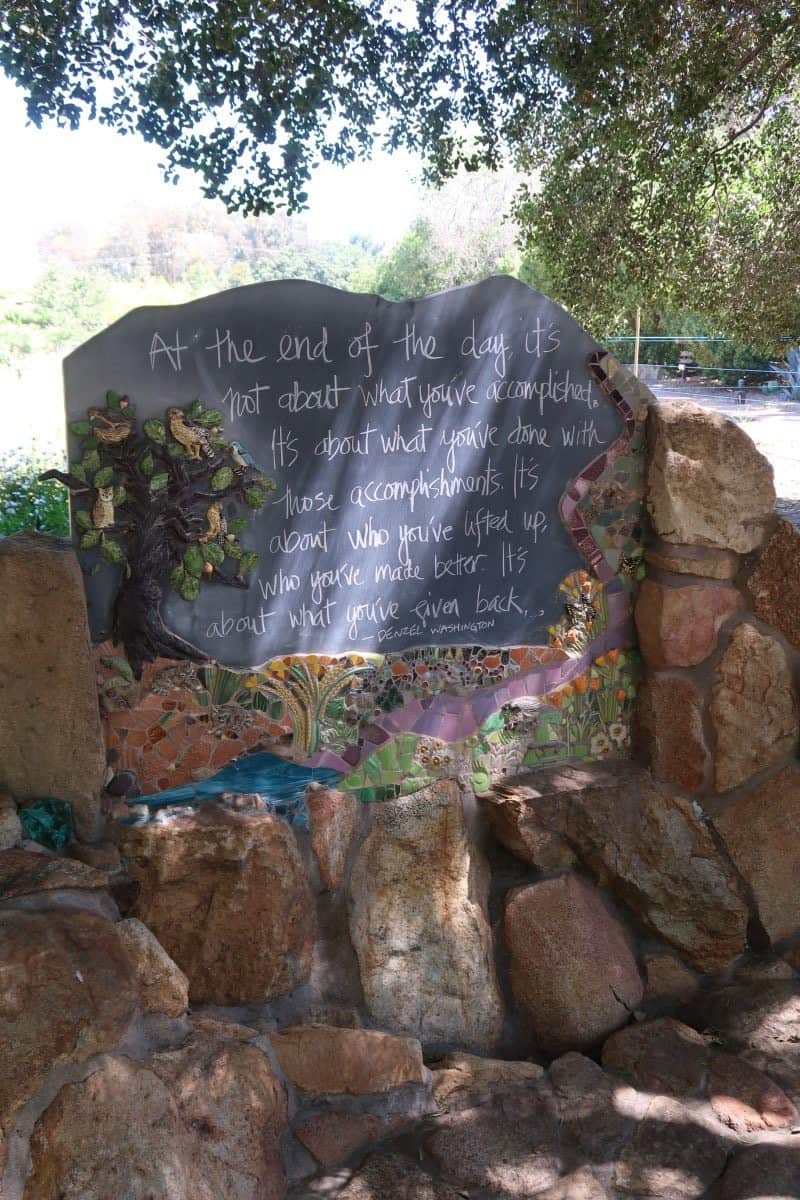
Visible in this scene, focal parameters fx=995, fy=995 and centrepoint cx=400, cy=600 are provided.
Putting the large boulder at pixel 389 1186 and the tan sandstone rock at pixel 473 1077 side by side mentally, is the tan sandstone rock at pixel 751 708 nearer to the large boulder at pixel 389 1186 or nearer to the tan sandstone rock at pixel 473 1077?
the tan sandstone rock at pixel 473 1077

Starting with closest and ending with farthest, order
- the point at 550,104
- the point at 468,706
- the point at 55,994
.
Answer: the point at 55,994
the point at 468,706
the point at 550,104

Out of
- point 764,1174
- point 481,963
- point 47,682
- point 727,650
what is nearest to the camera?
point 764,1174

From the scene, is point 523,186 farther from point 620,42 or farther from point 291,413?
point 291,413

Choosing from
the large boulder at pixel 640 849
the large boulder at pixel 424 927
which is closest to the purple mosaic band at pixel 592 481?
the large boulder at pixel 640 849

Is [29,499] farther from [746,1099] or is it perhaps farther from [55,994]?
[746,1099]

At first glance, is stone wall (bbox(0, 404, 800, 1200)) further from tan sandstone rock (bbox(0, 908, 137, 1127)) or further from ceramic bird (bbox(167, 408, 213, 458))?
ceramic bird (bbox(167, 408, 213, 458))

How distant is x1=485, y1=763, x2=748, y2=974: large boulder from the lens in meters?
2.97

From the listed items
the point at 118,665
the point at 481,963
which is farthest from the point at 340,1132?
the point at 118,665

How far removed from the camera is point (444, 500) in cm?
291

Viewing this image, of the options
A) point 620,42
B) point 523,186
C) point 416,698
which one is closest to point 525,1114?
point 416,698

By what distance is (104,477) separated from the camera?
2.54m

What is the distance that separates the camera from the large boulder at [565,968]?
2859 millimetres

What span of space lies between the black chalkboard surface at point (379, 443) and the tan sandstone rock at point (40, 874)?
1.99 ft

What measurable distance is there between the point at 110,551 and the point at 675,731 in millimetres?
1798
